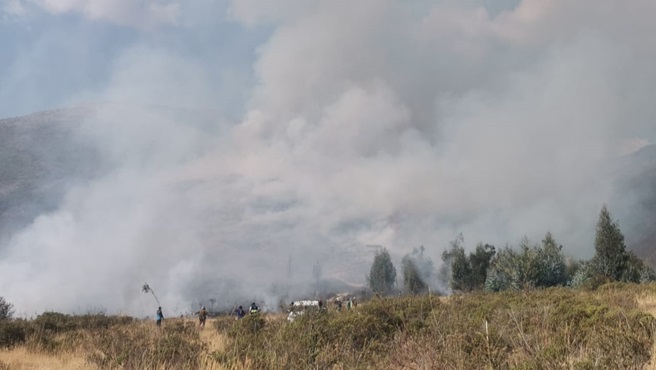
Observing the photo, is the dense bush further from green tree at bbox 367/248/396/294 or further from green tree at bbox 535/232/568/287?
green tree at bbox 367/248/396/294

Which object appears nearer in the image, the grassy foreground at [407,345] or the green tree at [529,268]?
the grassy foreground at [407,345]

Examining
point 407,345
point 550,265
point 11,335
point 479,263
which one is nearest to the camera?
point 407,345

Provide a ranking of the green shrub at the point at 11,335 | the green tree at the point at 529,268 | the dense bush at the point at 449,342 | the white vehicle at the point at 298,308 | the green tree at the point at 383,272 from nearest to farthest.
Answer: the dense bush at the point at 449,342, the white vehicle at the point at 298,308, the green shrub at the point at 11,335, the green tree at the point at 529,268, the green tree at the point at 383,272

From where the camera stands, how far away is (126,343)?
35.0 ft

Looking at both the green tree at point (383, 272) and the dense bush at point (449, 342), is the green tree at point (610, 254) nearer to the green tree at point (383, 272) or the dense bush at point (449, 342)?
the dense bush at point (449, 342)

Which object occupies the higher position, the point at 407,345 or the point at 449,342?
the point at 449,342

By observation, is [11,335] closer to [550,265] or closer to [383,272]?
[550,265]

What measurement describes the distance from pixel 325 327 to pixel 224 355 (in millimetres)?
2585

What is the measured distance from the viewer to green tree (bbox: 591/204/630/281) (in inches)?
2212

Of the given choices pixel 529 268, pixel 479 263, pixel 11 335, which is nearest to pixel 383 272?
pixel 479 263

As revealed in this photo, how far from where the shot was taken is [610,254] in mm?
56906

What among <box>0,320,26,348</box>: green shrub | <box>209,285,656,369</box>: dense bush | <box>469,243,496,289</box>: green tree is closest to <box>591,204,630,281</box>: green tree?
<box>469,243,496,289</box>: green tree

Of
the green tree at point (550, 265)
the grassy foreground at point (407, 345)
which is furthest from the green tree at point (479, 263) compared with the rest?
the grassy foreground at point (407, 345)

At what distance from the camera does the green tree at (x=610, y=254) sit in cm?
5619
